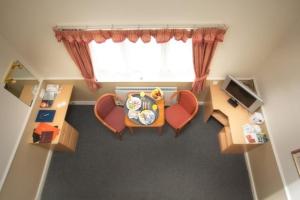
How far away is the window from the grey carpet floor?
989mm

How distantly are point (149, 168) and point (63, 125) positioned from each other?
4.91 ft

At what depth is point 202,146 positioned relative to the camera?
3.50m

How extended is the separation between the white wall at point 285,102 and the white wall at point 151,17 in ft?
0.70

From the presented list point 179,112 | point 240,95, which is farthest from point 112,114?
point 240,95

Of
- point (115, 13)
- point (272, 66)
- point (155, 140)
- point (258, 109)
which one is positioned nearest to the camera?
point (115, 13)

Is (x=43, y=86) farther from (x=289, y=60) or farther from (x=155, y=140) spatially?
(x=289, y=60)

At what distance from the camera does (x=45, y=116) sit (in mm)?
3055

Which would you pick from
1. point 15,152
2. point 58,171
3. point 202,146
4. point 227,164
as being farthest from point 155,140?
point 15,152

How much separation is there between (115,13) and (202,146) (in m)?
2.48

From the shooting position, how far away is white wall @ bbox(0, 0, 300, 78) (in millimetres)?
2219

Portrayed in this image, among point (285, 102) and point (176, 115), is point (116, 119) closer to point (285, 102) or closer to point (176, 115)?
point (176, 115)

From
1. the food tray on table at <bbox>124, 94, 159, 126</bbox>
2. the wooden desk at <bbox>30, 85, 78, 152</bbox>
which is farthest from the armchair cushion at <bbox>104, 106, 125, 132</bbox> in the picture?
the wooden desk at <bbox>30, 85, 78, 152</bbox>

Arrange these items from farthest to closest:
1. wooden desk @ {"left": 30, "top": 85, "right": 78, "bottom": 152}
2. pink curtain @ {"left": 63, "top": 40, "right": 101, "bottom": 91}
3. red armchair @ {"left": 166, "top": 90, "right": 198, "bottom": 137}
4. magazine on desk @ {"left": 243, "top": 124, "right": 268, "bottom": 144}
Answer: red armchair @ {"left": 166, "top": 90, "right": 198, "bottom": 137} < wooden desk @ {"left": 30, "top": 85, "right": 78, "bottom": 152} < magazine on desk @ {"left": 243, "top": 124, "right": 268, "bottom": 144} < pink curtain @ {"left": 63, "top": 40, "right": 101, "bottom": 91}

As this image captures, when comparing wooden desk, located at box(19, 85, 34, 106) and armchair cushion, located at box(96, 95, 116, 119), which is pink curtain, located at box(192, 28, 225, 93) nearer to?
armchair cushion, located at box(96, 95, 116, 119)
